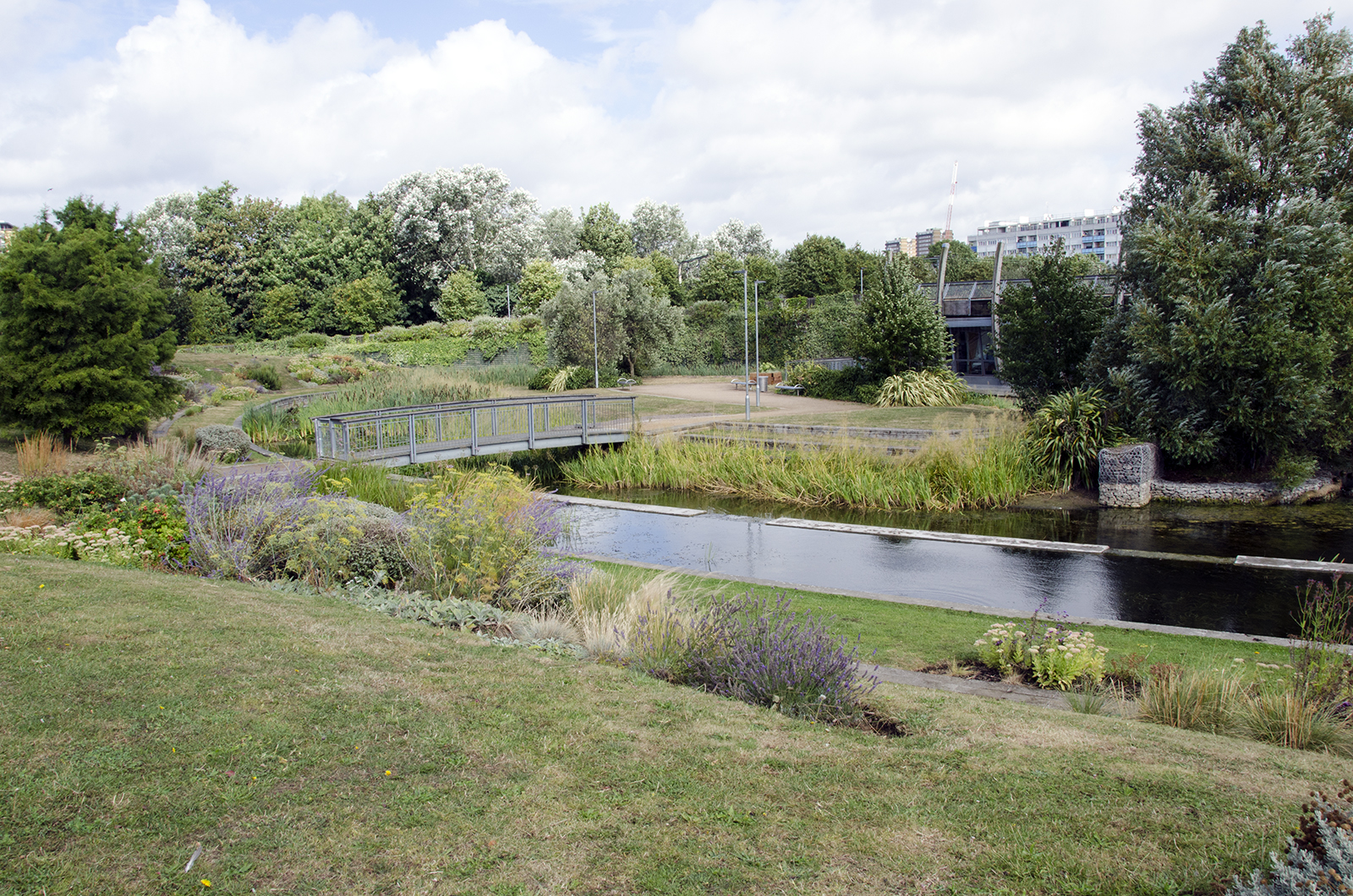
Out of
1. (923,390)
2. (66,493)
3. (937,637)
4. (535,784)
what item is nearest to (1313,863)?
(535,784)

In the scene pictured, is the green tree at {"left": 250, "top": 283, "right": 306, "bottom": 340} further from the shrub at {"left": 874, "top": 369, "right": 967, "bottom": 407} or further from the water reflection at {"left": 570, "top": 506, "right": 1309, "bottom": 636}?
the water reflection at {"left": 570, "top": 506, "right": 1309, "bottom": 636}

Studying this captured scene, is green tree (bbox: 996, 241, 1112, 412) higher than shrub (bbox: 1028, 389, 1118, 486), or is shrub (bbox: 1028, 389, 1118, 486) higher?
green tree (bbox: 996, 241, 1112, 412)

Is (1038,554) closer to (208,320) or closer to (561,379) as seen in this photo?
(561,379)

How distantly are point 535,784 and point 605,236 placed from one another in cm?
6030

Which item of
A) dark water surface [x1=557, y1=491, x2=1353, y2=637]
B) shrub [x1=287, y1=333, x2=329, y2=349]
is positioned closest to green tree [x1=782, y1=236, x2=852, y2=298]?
shrub [x1=287, y1=333, x2=329, y2=349]

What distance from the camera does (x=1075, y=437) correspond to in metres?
16.5

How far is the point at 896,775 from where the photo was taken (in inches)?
149

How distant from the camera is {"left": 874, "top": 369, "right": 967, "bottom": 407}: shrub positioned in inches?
972

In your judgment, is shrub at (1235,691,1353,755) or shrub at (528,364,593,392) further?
shrub at (528,364,593,392)

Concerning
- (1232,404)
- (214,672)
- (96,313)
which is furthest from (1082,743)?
(96,313)

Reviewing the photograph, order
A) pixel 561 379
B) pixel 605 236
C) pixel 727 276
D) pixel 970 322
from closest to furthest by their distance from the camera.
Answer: pixel 970 322 < pixel 561 379 < pixel 727 276 < pixel 605 236

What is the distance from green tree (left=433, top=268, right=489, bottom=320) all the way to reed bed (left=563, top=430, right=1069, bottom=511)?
113ft

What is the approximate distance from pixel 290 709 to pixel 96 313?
14073 mm

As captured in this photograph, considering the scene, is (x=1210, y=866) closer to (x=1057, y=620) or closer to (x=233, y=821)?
(x=233, y=821)
